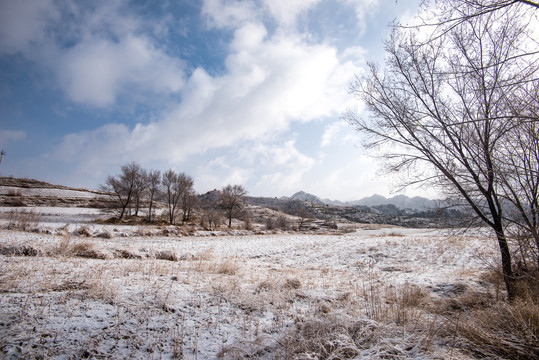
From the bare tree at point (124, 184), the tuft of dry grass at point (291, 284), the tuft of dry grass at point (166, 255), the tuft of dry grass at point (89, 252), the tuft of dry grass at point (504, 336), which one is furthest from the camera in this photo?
the bare tree at point (124, 184)

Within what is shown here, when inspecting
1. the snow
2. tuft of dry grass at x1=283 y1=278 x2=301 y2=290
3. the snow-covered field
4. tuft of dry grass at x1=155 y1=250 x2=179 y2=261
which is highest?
the snow

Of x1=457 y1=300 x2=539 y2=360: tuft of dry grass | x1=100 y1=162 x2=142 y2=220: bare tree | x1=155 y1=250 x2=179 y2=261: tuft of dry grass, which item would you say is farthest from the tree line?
x1=457 y1=300 x2=539 y2=360: tuft of dry grass

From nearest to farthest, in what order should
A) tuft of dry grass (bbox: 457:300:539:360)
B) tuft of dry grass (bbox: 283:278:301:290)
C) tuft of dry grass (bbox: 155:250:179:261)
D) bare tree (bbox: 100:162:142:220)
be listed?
tuft of dry grass (bbox: 457:300:539:360)
tuft of dry grass (bbox: 283:278:301:290)
tuft of dry grass (bbox: 155:250:179:261)
bare tree (bbox: 100:162:142:220)

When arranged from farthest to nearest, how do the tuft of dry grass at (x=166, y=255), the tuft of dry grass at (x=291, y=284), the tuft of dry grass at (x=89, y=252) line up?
the tuft of dry grass at (x=166, y=255), the tuft of dry grass at (x=89, y=252), the tuft of dry grass at (x=291, y=284)

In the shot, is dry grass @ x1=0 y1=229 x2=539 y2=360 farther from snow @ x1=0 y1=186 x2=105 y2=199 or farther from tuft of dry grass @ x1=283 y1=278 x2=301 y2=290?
snow @ x1=0 y1=186 x2=105 y2=199

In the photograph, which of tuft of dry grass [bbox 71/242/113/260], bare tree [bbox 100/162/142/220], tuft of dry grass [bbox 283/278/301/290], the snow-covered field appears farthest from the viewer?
bare tree [bbox 100/162/142/220]

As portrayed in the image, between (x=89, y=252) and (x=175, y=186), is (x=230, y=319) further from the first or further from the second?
(x=175, y=186)

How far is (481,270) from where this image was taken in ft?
34.5

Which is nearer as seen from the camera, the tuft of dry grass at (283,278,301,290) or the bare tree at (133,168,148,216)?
the tuft of dry grass at (283,278,301,290)

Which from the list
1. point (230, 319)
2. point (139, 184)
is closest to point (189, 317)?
point (230, 319)

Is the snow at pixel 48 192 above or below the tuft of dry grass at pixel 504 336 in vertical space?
above

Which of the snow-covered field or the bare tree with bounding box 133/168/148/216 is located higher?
the bare tree with bounding box 133/168/148/216

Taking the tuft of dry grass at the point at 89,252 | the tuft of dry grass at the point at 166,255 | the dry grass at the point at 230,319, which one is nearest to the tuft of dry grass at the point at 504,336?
the dry grass at the point at 230,319

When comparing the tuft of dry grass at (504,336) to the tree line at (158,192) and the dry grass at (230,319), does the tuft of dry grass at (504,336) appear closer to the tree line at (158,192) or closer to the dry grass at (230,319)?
the dry grass at (230,319)
